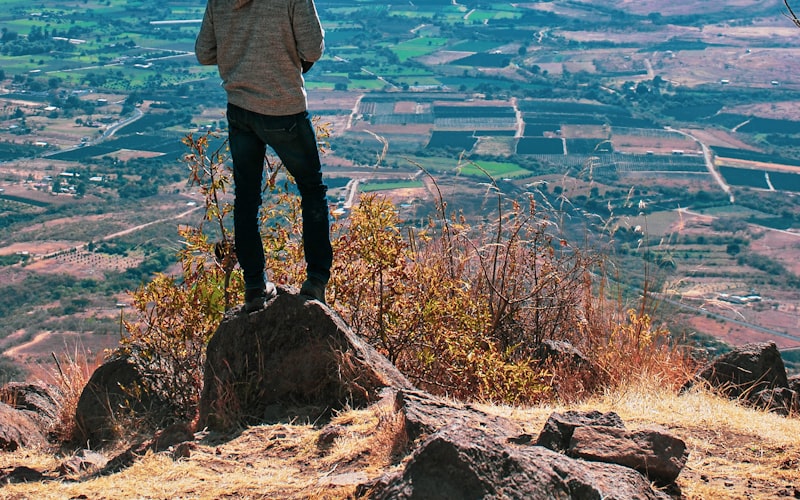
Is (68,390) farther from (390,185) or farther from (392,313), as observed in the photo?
(390,185)

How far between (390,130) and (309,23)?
4814cm

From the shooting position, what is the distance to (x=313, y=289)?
182 inches

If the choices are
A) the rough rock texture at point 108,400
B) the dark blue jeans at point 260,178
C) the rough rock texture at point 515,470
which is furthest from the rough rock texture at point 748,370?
the rough rock texture at point 108,400

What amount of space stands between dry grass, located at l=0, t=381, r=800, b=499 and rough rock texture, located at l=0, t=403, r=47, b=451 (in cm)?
40

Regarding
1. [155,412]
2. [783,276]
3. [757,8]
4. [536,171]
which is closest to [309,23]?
[155,412]

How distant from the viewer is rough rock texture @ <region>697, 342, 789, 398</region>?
17.3 ft

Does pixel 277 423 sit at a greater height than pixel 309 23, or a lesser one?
lesser

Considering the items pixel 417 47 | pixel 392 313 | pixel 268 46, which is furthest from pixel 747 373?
pixel 417 47

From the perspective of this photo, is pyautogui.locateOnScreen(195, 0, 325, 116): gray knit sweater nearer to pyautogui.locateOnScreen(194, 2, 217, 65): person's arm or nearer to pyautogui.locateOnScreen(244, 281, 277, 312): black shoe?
pyautogui.locateOnScreen(194, 2, 217, 65): person's arm

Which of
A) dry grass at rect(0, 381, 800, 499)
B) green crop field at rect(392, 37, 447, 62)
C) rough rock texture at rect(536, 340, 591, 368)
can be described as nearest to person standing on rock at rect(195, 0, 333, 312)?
Result: dry grass at rect(0, 381, 800, 499)

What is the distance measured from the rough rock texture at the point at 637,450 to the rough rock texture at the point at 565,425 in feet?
0.16

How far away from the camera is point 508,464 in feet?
9.72

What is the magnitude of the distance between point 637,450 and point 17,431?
340cm

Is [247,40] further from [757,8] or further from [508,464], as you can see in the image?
[757,8]
